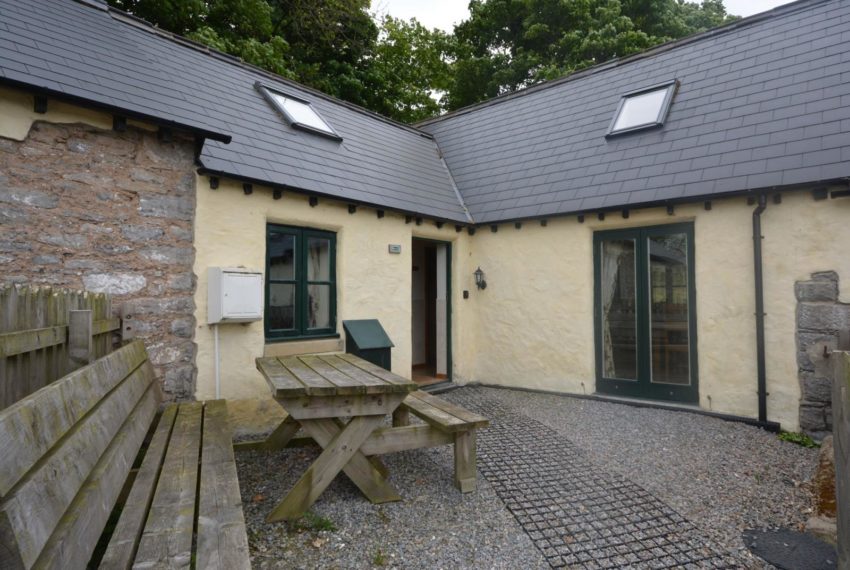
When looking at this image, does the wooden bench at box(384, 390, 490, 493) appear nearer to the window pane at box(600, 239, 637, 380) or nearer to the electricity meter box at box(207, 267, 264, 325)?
the electricity meter box at box(207, 267, 264, 325)

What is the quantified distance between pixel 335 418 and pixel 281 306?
2.52 m

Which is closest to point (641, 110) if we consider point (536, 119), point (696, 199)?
point (536, 119)

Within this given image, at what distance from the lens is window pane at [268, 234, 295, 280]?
5.30 m

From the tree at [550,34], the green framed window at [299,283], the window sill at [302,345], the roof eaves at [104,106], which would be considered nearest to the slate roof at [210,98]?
the roof eaves at [104,106]

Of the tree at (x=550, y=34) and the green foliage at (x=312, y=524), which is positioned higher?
the tree at (x=550, y=34)

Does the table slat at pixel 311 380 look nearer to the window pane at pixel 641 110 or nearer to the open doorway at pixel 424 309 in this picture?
the open doorway at pixel 424 309

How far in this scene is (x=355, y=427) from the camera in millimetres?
3113

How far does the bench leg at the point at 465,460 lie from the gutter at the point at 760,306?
12.2 ft

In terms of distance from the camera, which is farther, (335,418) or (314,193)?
(314,193)

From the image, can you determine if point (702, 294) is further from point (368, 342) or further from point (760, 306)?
point (368, 342)

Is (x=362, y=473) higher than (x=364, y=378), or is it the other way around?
(x=364, y=378)

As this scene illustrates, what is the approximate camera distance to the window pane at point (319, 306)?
222 inches

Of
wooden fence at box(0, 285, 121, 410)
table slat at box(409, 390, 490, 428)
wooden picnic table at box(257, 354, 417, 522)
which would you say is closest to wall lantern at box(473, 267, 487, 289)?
table slat at box(409, 390, 490, 428)

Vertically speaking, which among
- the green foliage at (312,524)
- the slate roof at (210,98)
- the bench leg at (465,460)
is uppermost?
the slate roof at (210,98)
